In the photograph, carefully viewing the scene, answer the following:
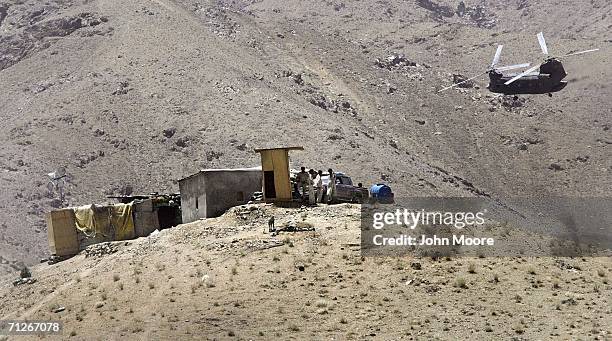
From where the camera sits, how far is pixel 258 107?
66.8 meters

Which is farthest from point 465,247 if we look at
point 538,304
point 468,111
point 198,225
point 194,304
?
point 468,111

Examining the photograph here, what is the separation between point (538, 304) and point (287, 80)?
57268 mm

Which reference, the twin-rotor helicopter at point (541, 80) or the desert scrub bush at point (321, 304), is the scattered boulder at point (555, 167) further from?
the desert scrub bush at point (321, 304)

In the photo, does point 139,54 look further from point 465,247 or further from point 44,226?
point 465,247

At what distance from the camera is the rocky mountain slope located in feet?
203

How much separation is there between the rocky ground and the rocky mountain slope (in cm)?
2376

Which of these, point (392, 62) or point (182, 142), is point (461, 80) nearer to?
point (392, 62)

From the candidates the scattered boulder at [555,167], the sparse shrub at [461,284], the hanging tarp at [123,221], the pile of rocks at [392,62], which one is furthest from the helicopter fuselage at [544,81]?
the pile of rocks at [392,62]

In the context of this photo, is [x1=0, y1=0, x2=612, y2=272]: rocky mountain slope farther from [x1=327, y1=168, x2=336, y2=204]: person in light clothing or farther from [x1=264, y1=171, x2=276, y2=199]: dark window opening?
[x1=327, y1=168, x2=336, y2=204]: person in light clothing

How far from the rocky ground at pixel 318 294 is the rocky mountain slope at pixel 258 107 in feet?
77.9

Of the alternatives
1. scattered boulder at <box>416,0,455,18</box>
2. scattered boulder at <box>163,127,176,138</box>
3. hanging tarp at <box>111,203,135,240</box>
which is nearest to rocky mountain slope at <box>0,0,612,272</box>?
scattered boulder at <box>163,127,176,138</box>

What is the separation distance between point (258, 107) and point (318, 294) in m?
45.2

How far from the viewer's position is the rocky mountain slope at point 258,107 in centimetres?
6175

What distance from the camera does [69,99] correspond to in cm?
7219
